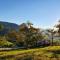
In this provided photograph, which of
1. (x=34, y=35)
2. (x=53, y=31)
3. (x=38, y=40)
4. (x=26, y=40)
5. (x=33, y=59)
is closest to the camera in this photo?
(x=33, y=59)

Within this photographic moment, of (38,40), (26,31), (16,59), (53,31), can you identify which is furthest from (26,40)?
(16,59)

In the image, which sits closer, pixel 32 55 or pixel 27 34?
pixel 32 55

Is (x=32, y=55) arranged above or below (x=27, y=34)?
below

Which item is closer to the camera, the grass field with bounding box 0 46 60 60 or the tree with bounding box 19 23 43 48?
the grass field with bounding box 0 46 60 60

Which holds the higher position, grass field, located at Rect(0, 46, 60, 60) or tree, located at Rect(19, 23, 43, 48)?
tree, located at Rect(19, 23, 43, 48)

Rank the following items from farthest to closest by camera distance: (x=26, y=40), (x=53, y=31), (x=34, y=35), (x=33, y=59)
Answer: (x=53, y=31) → (x=34, y=35) → (x=26, y=40) → (x=33, y=59)

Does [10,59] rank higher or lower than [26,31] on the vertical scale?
lower

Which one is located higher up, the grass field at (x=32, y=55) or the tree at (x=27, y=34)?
the tree at (x=27, y=34)

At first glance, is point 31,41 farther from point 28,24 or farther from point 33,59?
point 33,59

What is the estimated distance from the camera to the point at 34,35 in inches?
2427

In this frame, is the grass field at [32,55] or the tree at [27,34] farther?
the tree at [27,34]

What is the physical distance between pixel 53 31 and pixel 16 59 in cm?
4566

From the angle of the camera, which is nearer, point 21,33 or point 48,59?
point 48,59

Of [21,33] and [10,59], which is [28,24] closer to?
[21,33]
